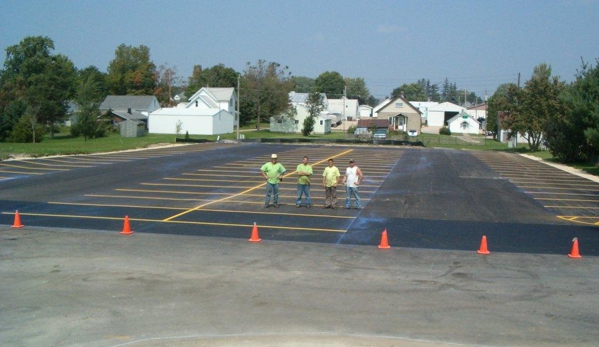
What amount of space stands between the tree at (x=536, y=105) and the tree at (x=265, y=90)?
43729 mm

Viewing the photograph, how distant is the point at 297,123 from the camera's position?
318 ft

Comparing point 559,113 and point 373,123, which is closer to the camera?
point 559,113

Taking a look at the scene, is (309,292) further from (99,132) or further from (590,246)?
(99,132)

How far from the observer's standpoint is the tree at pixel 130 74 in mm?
125375

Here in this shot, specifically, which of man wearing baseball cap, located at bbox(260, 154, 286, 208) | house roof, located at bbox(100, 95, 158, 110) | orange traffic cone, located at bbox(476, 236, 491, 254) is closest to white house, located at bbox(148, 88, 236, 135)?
house roof, located at bbox(100, 95, 158, 110)

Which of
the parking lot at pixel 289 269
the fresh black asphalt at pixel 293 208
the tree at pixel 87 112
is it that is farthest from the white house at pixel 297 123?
the parking lot at pixel 289 269

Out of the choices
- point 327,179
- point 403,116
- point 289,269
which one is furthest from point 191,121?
point 289,269

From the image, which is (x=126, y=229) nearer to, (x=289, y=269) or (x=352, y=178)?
(x=289, y=269)

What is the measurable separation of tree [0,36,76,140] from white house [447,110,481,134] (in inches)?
2721

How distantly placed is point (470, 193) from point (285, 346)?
1846cm

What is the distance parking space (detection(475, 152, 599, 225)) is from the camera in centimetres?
2108

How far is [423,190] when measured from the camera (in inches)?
1025

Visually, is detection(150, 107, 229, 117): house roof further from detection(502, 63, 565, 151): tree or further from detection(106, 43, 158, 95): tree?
detection(106, 43, 158, 95): tree

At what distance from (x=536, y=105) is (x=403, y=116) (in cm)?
5395
